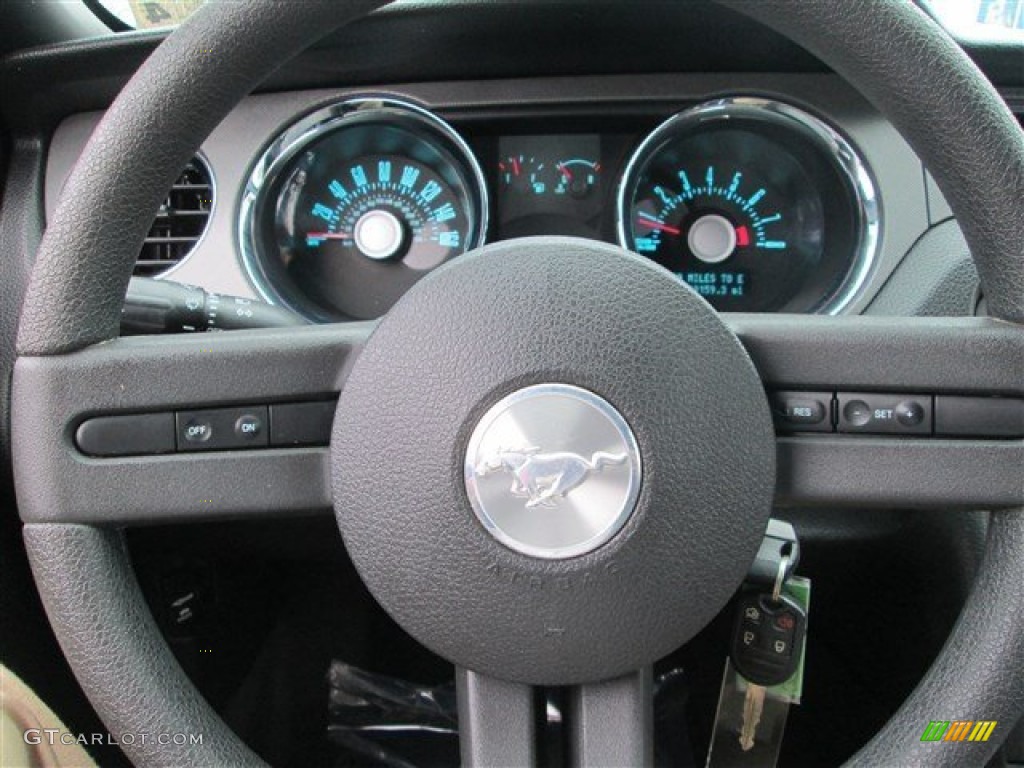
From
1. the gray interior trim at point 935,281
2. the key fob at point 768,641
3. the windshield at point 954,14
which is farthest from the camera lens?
the windshield at point 954,14

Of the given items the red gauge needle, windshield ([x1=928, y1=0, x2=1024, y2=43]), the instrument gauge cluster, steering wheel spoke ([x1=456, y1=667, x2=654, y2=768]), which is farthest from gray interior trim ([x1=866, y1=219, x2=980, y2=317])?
steering wheel spoke ([x1=456, y1=667, x2=654, y2=768])

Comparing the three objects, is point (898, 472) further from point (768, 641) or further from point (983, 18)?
point (983, 18)

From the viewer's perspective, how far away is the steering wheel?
27.2 inches

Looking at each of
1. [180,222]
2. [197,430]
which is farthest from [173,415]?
[180,222]

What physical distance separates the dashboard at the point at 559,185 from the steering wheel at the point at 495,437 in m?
0.62

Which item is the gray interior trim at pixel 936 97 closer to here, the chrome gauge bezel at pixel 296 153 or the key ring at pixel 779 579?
the key ring at pixel 779 579

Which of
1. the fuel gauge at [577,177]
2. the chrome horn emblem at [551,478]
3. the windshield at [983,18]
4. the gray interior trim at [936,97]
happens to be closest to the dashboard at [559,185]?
the fuel gauge at [577,177]

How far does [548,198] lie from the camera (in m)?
1.53

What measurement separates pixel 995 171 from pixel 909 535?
2.25 feet

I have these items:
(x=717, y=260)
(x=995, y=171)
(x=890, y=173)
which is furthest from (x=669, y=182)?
(x=995, y=171)

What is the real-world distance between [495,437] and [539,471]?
0.04m

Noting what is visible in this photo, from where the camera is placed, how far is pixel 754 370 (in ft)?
2.42

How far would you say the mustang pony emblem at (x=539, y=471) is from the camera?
68cm

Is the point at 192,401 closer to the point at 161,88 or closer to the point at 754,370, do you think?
the point at 161,88
